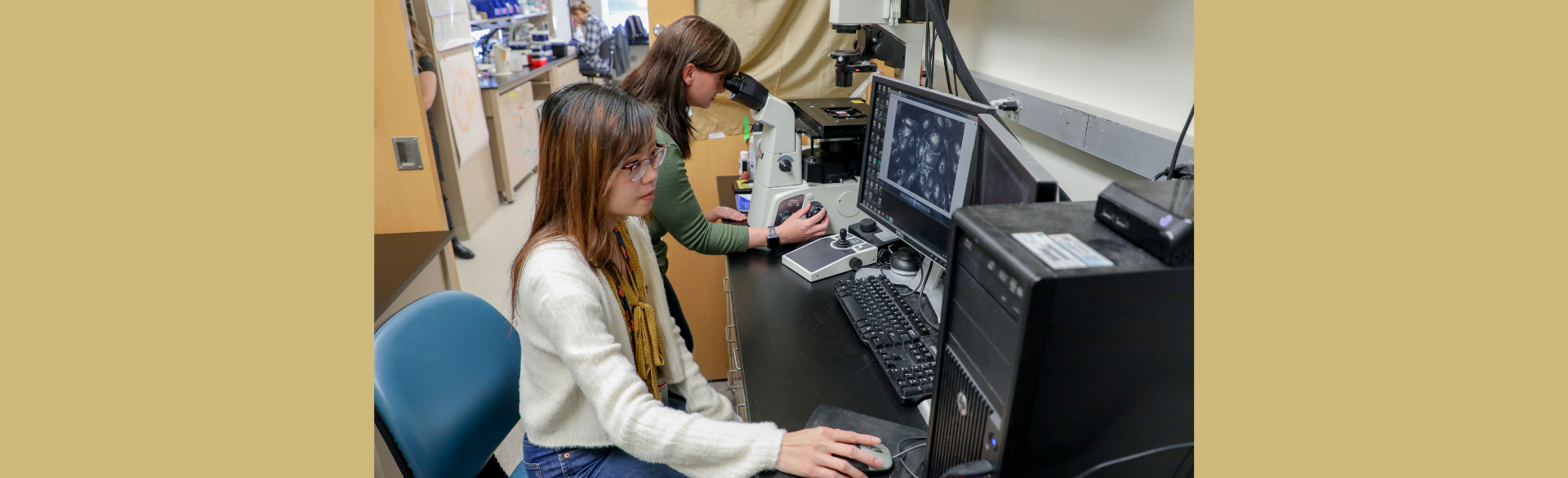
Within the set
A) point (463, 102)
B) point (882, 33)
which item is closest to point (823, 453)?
point (882, 33)

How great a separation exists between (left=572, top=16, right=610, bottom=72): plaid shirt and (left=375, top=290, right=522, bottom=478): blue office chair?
5.00 metres

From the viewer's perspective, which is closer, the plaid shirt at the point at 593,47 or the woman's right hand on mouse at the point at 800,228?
the woman's right hand on mouse at the point at 800,228

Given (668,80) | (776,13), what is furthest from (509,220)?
(668,80)

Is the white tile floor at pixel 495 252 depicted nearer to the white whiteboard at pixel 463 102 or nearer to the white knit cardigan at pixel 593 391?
the white whiteboard at pixel 463 102

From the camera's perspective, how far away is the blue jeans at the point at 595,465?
107 centimetres

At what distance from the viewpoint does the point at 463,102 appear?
3777 millimetres

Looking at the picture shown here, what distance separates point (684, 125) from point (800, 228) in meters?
0.41

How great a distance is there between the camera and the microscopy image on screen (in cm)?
123

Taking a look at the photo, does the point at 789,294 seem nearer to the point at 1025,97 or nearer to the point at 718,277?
the point at 1025,97

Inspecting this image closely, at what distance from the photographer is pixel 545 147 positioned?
1078 mm

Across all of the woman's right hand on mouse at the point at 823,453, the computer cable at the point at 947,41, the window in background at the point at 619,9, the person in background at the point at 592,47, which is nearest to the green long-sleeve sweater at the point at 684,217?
the computer cable at the point at 947,41

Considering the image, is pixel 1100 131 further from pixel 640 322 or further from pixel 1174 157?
pixel 640 322

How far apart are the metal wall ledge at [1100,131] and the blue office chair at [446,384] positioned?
112cm

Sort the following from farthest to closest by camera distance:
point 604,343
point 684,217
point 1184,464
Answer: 1. point 684,217
2. point 604,343
3. point 1184,464
